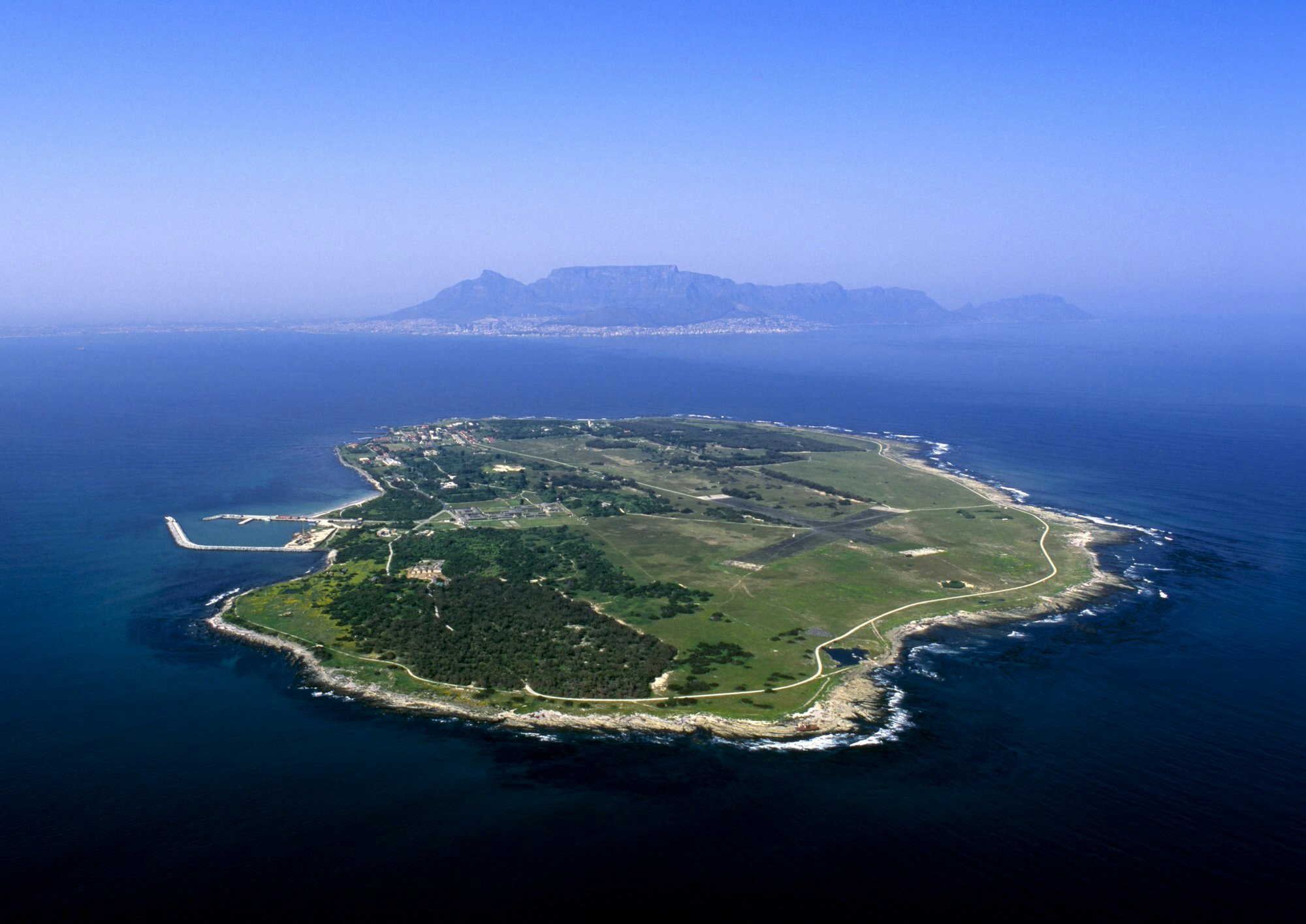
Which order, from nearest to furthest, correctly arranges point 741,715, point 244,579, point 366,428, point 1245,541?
1. point 741,715
2. point 244,579
3. point 1245,541
4. point 366,428

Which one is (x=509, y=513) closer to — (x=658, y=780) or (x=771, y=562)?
(x=771, y=562)

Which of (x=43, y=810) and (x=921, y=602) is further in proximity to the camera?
(x=921, y=602)

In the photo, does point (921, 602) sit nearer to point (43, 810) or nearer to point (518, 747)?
point (518, 747)

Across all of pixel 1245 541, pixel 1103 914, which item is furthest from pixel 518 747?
pixel 1245 541

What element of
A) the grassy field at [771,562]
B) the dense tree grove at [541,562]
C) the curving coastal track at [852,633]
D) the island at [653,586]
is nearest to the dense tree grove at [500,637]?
the island at [653,586]

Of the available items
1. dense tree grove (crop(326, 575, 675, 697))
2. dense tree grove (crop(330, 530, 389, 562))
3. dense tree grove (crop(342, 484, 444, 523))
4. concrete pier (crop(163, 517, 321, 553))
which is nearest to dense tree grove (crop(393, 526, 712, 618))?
dense tree grove (crop(330, 530, 389, 562))

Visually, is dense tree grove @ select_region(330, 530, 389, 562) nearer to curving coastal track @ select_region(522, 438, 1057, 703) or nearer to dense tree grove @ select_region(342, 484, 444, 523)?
dense tree grove @ select_region(342, 484, 444, 523)
